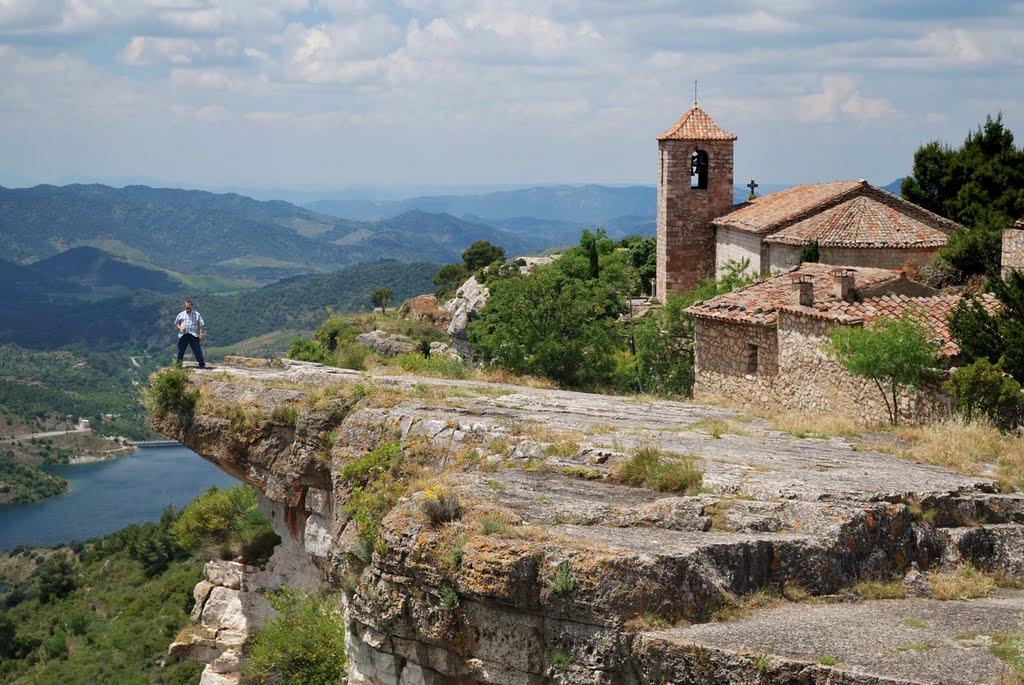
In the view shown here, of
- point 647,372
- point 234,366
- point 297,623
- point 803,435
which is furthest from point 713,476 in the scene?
point 647,372

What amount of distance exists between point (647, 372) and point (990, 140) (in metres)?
18.7

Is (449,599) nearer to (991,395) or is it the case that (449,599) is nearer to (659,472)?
(659,472)

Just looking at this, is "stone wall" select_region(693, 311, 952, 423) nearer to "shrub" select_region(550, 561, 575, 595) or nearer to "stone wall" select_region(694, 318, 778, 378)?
"stone wall" select_region(694, 318, 778, 378)

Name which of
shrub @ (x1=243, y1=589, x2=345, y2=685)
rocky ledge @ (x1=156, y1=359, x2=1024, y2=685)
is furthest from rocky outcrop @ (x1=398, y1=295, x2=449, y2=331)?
rocky ledge @ (x1=156, y1=359, x2=1024, y2=685)

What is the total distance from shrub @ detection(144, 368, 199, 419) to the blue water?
8337 cm

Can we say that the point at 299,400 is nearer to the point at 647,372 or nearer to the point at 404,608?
the point at 404,608

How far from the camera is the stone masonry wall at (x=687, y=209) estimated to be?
40219 millimetres

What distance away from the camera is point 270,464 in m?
16.7

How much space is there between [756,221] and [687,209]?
522 centimetres

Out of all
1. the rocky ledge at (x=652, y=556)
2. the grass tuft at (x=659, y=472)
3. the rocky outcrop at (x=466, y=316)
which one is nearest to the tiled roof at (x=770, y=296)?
the rocky ledge at (x=652, y=556)

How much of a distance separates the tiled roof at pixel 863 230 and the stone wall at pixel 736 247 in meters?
2.02

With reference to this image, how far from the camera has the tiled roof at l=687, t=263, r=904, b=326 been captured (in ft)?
70.9

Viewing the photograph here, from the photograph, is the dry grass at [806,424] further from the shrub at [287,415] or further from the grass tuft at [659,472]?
the shrub at [287,415]

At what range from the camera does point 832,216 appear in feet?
105
